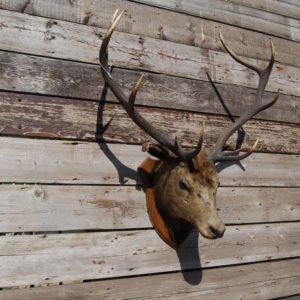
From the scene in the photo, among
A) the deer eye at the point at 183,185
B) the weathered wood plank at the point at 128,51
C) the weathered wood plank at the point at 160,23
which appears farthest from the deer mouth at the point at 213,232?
the weathered wood plank at the point at 160,23

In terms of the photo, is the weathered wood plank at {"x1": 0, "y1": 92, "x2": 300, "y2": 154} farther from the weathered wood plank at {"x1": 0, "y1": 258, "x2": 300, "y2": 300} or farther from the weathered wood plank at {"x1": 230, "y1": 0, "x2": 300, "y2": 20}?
the weathered wood plank at {"x1": 230, "y1": 0, "x2": 300, "y2": 20}

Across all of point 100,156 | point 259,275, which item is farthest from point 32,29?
point 259,275

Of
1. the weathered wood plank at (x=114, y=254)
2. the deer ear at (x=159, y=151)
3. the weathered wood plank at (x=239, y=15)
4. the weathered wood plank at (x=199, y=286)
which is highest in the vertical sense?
the weathered wood plank at (x=239, y=15)

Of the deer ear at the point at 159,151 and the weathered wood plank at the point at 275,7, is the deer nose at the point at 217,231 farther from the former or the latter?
the weathered wood plank at the point at 275,7

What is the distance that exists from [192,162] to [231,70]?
3.86 ft

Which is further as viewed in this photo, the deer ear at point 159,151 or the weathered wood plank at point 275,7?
the weathered wood plank at point 275,7

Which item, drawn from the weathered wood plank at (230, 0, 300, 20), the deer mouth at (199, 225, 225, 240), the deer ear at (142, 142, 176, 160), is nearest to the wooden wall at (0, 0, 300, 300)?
the weathered wood plank at (230, 0, 300, 20)

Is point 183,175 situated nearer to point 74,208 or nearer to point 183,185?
point 183,185

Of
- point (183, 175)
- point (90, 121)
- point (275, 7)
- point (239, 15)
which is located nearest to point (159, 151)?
point (183, 175)

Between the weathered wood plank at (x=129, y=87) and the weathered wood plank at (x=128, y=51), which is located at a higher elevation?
the weathered wood plank at (x=128, y=51)

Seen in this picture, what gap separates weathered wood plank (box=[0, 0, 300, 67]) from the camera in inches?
102

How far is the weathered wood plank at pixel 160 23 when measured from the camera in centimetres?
260

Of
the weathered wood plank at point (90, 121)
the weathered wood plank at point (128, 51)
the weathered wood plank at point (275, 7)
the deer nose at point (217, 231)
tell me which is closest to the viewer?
the deer nose at point (217, 231)

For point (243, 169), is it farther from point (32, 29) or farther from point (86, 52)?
point (32, 29)
